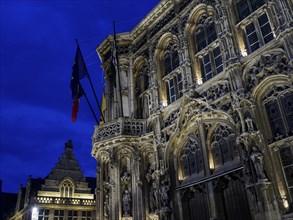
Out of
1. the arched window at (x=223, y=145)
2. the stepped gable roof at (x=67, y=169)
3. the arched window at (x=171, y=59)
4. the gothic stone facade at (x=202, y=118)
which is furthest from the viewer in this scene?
the stepped gable roof at (x=67, y=169)

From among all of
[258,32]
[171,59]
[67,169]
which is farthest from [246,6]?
[67,169]

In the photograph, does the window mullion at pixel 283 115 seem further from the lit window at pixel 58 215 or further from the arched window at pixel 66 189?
the arched window at pixel 66 189

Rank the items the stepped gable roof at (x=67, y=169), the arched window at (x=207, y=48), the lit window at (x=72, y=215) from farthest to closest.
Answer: the stepped gable roof at (x=67, y=169)
the lit window at (x=72, y=215)
the arched window at (x=207, y=48)

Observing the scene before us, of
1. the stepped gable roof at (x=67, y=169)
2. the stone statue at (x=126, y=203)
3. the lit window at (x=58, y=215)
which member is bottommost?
the stone statue at (x=126, y=203)

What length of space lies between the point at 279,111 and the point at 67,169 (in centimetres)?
2457

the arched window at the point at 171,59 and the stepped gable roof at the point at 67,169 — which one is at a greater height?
the arched window at the point at 171,59

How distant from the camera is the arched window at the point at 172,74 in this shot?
19.1 m

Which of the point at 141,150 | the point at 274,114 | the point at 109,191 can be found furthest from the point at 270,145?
the point at 109,191

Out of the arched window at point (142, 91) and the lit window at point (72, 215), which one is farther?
the lit window at point (72, 215)

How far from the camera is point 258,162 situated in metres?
12.5

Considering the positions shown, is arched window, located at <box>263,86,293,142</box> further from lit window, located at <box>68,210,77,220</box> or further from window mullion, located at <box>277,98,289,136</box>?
lit window, located at <box>68,210,77,220</box>

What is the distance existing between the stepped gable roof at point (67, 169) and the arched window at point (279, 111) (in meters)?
23.6

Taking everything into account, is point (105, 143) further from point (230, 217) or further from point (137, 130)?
point (230, 217)

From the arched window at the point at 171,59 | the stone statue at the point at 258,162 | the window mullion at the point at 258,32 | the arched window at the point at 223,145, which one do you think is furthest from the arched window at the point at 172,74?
the stone statue at the point at 258,162
